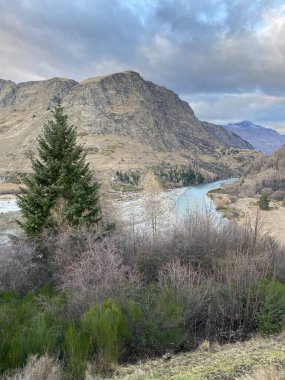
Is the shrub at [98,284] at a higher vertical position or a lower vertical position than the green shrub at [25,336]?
higher

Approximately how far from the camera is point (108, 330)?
970 cm

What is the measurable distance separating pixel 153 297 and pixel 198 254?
19.2 ft

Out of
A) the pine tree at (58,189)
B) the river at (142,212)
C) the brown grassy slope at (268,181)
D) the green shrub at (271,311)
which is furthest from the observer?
the brown grassy slope at (268,181)

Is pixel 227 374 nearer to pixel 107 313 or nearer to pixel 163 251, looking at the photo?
pixel 107 313

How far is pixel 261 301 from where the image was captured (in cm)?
1220

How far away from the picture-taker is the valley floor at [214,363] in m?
8.23

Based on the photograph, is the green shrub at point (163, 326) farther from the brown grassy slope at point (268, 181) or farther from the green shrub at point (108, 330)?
the brown grassy slope at point (268, 181)

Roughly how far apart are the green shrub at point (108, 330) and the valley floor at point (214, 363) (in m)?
0.47

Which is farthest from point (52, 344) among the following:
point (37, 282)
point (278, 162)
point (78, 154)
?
point (278, 162)

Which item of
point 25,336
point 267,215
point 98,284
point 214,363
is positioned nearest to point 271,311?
point 214,363

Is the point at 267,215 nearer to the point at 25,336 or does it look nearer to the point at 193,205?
the point at 193,205

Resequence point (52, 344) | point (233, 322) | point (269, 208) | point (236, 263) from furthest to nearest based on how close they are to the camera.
→ point (269, 208)
point (236, 263)
point (233, 322)
point (52, 344)

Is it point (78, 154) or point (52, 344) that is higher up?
point (78, 154)

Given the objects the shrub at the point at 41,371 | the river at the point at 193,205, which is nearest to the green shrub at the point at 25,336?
the shrub at the point at 41,371
